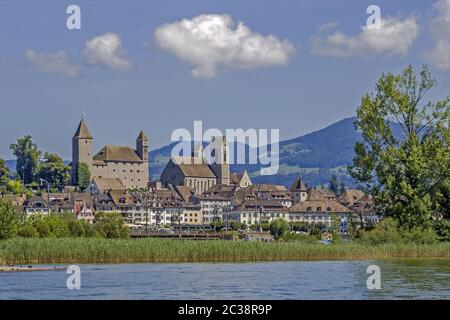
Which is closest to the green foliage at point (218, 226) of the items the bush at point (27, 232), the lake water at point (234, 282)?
the bush at point (27, 232)

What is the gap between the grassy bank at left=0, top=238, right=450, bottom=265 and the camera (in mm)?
55188

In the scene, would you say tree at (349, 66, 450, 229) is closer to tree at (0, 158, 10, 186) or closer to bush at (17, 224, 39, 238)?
bush at (17, 224, 39, 238)

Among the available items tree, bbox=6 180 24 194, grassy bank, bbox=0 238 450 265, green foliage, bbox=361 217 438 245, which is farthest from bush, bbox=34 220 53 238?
tree, bbox=6 180 24 194

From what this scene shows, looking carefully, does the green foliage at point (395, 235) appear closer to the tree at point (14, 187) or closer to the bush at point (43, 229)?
the bush at point (43, 229)

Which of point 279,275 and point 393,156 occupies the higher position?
point 393,156

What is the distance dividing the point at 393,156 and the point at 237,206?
126587 millimetres

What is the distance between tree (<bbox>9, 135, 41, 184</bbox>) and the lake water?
144096mm

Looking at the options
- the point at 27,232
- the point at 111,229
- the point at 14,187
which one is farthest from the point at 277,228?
the point at 27,232

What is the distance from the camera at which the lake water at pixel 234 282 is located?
38.0 metres

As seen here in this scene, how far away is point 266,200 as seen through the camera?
19338cm

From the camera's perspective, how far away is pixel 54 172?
190750 millimetres
